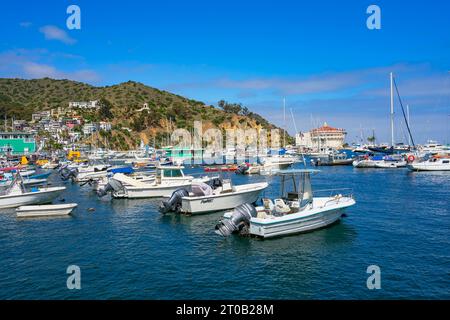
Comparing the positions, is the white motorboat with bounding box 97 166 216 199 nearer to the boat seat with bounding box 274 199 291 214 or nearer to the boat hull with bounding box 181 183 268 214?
the boat hull with bounding box 181 183 268 214

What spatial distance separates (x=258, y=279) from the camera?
1675 centimetres

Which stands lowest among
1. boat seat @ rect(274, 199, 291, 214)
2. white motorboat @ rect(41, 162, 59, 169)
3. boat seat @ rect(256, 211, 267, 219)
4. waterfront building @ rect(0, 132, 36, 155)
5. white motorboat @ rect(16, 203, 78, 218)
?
white motorboat @ rect(16, 203, 78, 218)

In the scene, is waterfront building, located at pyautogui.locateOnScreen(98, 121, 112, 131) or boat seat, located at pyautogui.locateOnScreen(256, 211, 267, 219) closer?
boat seat, located at pyautogui.locateOnScreen(256, 211, 267, 219)

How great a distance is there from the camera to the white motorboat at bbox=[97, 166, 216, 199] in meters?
39.0

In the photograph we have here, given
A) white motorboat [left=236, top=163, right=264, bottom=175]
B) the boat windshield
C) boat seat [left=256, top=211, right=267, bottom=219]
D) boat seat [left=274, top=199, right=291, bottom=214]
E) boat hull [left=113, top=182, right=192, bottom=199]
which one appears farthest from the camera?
white motorboat [left=236, top=163, right=264, bottom=175]

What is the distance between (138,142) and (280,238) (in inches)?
5283

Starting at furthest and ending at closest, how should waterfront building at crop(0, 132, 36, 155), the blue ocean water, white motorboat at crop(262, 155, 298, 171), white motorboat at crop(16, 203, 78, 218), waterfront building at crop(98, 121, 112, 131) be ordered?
waterfront building at crop(98, 121, 112, 131)
waterfront building at crop(0, 132, 36, 155)
white motorboat at crop(262, 155, 298, 171)
white motorboat at crop(16, 203, 78, 218)
the blue ocean water

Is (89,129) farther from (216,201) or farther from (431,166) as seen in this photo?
(216,201)

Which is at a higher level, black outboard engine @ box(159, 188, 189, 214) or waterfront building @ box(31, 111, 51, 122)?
waterfront building @ box(31, 111, 51, 122)

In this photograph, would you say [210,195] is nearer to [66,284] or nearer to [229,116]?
[66,284]

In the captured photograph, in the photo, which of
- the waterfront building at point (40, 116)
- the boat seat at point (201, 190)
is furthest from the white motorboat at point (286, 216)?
the waterfront building at point (40, 116)

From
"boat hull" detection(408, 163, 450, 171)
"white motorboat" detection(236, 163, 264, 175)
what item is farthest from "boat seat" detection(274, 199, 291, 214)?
"boat hull" detection(408, 163, 450, 171)

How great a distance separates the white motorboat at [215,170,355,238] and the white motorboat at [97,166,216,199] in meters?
15.2

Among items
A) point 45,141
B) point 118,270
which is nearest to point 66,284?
point 118,270
